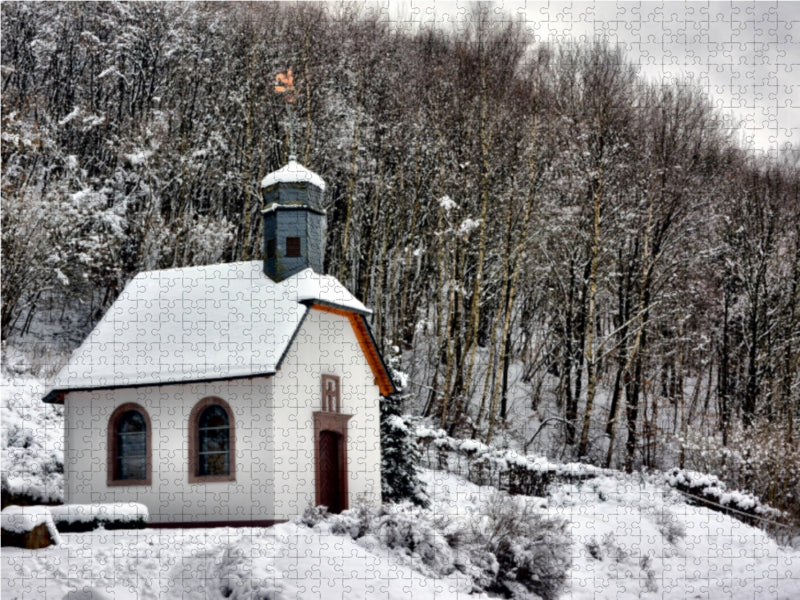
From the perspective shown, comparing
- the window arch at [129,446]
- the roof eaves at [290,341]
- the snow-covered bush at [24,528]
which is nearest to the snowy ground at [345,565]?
the snow-covered bush at [24,528]

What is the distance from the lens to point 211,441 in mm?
19234

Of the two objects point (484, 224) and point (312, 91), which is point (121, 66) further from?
point (484, 224)

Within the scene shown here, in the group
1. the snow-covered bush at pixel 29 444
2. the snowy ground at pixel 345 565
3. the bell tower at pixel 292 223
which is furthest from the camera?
the bell tower at pixel 292 223

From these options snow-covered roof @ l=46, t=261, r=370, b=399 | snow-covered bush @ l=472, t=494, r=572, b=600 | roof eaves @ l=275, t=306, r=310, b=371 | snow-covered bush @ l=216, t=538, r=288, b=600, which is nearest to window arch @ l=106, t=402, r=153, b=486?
snow-covered roof @ l=46, t=261, r=370, b=399

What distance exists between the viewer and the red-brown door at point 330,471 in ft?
67.4

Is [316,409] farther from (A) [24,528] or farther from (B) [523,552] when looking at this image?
(A) [24,528]

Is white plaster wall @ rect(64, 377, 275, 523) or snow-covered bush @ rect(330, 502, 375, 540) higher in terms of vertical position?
white plaster wall @ rect(64, 377, 275, 523)

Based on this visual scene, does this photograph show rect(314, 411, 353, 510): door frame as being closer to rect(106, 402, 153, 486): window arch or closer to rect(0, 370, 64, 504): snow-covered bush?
rect(106, 402, 153, 486): window arch

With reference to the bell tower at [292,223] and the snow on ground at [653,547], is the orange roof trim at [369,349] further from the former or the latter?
the snow on ground at [653,547]

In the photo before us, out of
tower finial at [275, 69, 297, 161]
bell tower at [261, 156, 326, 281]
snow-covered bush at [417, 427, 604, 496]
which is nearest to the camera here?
bell tower at [261, 156, 326, 281]

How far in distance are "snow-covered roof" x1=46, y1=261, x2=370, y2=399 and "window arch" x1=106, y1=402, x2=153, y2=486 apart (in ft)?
2.47

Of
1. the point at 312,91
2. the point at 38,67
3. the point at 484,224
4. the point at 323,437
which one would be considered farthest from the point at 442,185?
the point at 38,67

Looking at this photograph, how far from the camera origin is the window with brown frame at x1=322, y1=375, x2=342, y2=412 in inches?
809

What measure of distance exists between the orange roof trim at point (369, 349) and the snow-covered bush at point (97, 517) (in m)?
6.49
